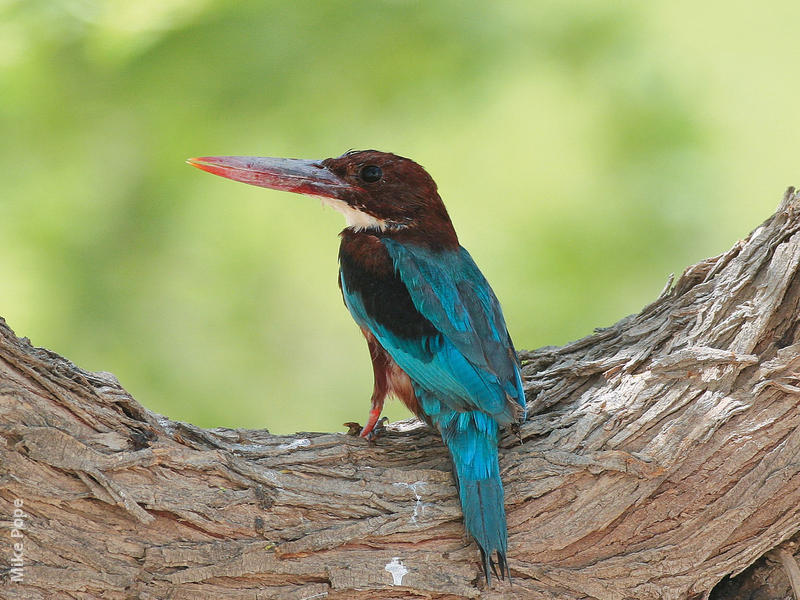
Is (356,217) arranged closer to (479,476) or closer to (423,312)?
(423,312)

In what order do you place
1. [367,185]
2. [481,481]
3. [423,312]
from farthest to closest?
1. [367,185]
2. [423,312]
3. [481,481]

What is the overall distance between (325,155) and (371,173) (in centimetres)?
154

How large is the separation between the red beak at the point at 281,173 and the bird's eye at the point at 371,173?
69 millimetres

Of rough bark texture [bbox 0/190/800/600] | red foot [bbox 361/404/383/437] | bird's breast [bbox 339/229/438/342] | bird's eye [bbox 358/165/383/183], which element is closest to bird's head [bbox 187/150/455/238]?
bird's eye [bbox 358/165/383/183]

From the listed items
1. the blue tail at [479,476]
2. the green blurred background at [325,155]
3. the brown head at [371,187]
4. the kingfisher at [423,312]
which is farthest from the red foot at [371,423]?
the green blurred background at [325,155]

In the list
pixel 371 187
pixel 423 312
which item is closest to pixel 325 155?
pixel 371 187

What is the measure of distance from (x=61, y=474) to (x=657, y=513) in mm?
1715

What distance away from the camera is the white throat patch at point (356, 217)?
3.51m

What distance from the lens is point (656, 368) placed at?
10.0 ft

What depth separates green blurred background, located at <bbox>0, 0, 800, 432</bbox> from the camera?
4.82m

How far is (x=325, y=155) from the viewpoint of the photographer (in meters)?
4.98

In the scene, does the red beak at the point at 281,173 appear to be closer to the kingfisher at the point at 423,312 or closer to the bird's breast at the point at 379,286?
the kingfisher at the point at 423,312

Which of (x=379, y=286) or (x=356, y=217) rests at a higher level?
(x=356, y=217)

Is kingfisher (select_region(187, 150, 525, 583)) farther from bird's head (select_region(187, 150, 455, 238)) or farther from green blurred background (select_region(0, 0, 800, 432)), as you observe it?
green blurred background (select_region(0, 0, 800, 432))
